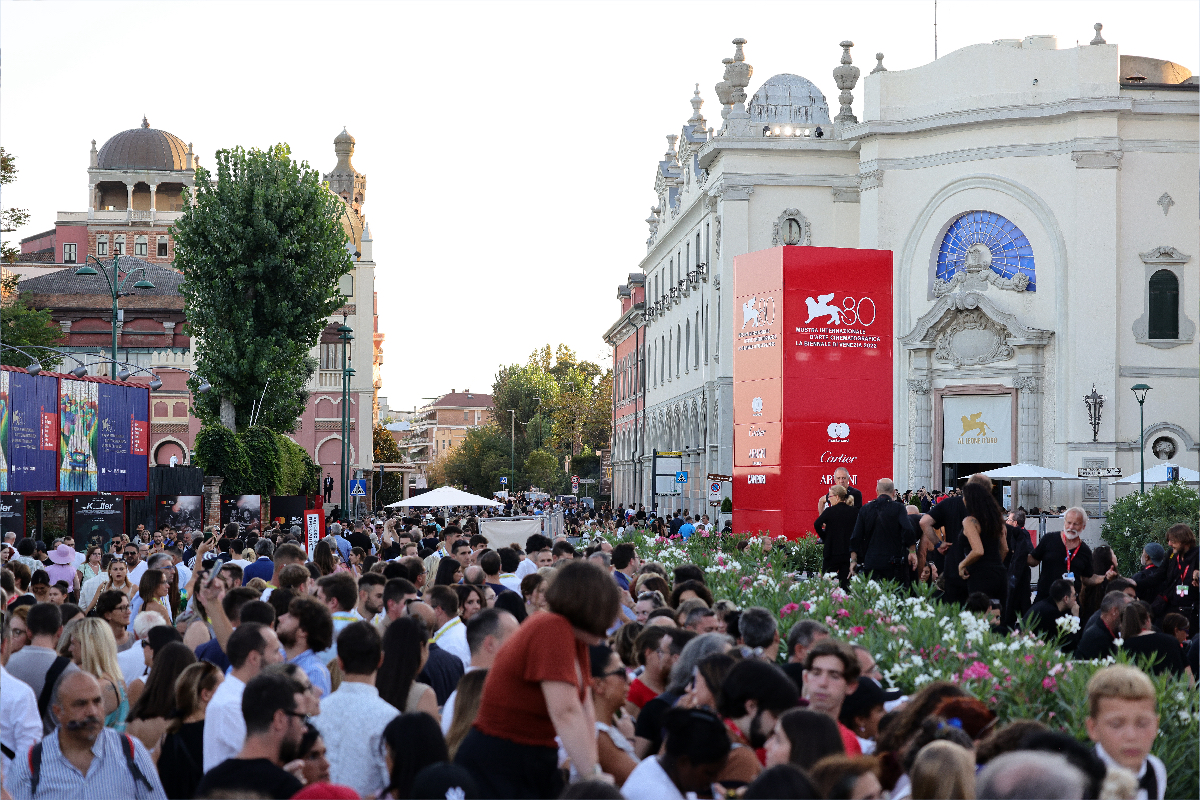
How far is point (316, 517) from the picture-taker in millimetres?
25359

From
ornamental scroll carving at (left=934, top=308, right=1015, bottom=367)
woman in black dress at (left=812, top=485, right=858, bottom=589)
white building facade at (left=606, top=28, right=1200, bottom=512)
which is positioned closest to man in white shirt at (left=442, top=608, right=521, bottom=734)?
woman in black dress at (left=812, top=485, right=858, bottom=589)

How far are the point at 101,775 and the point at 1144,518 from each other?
27033 millimetres

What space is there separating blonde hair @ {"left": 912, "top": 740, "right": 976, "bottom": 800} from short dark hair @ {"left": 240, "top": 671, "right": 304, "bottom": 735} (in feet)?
7.76

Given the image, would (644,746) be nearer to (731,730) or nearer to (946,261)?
(731,730)

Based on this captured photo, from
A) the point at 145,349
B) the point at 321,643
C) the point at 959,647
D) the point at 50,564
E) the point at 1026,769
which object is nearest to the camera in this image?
the point at 1026,769

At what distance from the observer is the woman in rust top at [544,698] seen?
16.8 ft

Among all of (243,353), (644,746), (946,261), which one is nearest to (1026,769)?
(644,746)

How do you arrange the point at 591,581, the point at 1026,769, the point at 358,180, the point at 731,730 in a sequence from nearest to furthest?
the point at 1026,769 → the point at 591,581 → the point at 731,730 → the point at 358,180

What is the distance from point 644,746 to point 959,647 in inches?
132

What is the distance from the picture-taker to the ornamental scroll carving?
159ft

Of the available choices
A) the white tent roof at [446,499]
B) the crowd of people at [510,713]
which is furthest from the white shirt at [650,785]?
the white tent roof at [446,499]

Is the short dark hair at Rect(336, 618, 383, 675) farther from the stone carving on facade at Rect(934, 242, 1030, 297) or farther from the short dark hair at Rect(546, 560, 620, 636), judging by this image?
the stone carving on facade at Rect(934, 242, 1030, 297)

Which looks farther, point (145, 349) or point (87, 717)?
point (145, 349)

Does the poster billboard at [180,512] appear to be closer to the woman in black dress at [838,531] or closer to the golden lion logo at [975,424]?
the woman in black dress at [838,531]
